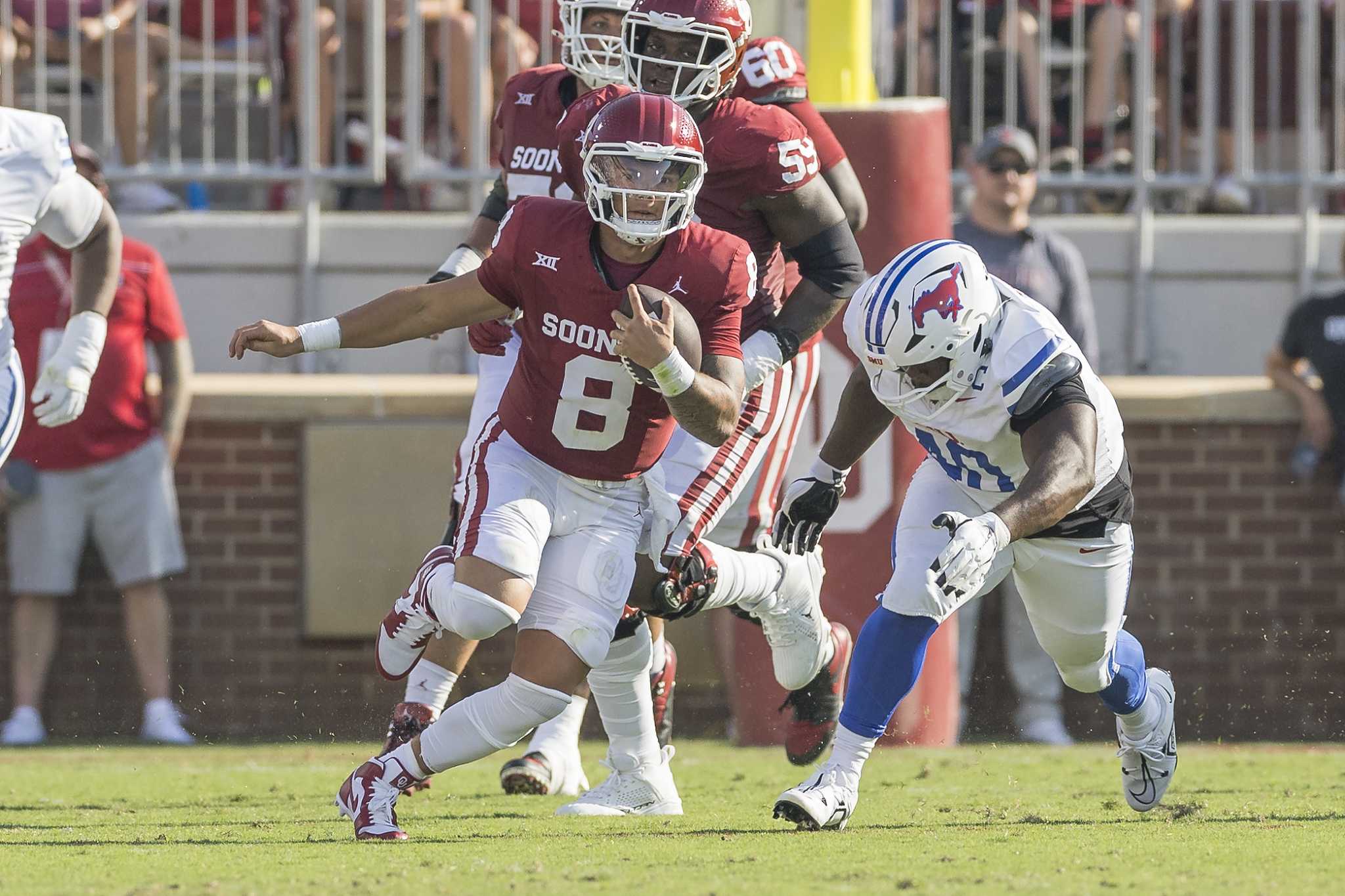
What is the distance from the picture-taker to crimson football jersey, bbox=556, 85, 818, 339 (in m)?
5.50

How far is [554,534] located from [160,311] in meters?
3.01

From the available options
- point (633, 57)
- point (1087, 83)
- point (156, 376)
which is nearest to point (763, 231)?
point (633, 57)

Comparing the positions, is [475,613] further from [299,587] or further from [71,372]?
[299,587]

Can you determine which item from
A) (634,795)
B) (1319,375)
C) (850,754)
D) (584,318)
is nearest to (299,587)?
(634,795)

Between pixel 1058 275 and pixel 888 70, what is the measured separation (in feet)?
5.33

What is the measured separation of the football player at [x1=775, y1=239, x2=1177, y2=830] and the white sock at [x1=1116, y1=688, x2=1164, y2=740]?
8 centimetres

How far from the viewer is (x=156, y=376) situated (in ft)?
25.6

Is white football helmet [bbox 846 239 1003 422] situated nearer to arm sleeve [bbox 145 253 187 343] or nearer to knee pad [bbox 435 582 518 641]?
knee pad [bbox 435 582 518 641]

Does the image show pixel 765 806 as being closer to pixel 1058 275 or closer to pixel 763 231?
pixel 763 231

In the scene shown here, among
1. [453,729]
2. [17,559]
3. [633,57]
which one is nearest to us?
[453,729]

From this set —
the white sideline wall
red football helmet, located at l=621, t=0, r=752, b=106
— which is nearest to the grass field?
red football helmet, located at l=621, t=0, r=752, b=106

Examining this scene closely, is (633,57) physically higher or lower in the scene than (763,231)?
higher

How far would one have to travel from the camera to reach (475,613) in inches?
193

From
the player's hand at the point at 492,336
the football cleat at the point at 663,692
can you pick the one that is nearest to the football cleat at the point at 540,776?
the football cleat at the point at 663,692
